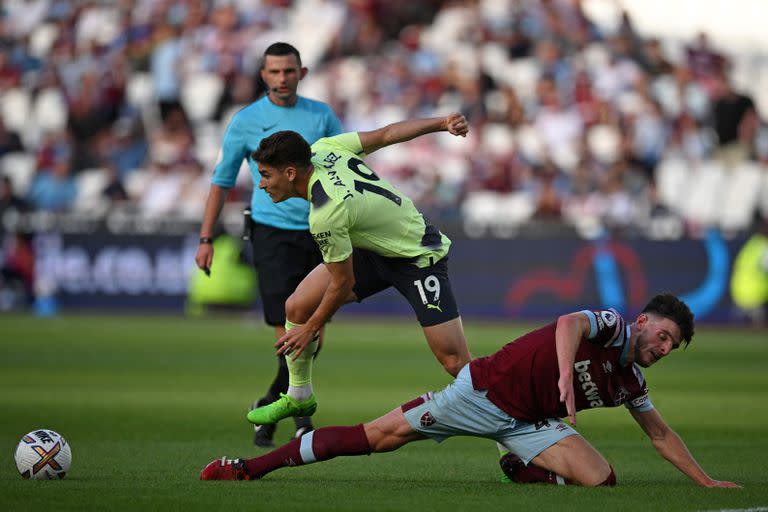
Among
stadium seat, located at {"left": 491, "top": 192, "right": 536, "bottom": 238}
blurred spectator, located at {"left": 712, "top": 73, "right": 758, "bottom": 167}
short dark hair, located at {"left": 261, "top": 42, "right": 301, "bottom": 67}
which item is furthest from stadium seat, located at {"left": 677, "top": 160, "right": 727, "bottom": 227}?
short dark hair, located at {"left": 261, "top": 42, "right": 301, "bottom": 67}

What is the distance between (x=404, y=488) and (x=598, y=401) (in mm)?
1207

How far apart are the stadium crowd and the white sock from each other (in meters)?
14.5

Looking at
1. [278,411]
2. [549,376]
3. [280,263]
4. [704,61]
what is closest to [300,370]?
[278,411]

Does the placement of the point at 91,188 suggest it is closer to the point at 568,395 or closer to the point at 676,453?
the point at 676,453

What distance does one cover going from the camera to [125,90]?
2744 centimetres

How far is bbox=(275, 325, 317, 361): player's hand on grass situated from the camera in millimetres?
7883

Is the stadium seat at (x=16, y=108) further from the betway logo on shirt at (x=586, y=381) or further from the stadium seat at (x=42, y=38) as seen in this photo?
the betway logo on shirt at (x=586, y=381)

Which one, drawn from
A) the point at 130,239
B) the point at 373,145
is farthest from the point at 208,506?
the point at 130,239

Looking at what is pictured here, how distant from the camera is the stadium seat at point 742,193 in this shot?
22.9 m

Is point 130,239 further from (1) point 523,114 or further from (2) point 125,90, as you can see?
(1) point 523,114

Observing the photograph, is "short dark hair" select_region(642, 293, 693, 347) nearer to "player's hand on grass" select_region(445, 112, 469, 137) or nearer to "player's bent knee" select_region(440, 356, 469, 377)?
"player's bent knee" select_region(440, 356, 469, 377)

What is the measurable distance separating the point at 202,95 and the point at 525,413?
19.8 meters

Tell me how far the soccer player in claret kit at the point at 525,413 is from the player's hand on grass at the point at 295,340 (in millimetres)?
558

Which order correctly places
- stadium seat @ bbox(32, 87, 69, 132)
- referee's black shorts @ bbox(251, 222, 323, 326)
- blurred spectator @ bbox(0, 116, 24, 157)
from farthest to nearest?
stadium seat @ bbox(32, 87, 69, 132) < blurred spectator @ bbox(0, 116, 24, 157) < referee's black shorts @ bbox(251, 222, 323, 326)
